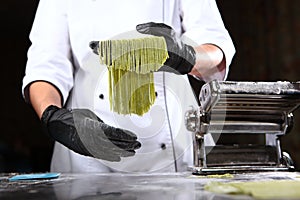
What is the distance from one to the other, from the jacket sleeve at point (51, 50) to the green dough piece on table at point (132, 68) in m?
0.28

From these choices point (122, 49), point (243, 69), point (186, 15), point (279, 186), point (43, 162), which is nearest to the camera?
point (279, 186)

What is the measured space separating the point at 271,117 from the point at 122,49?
1.53 feet

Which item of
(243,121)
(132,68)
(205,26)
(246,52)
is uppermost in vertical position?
(246,52)

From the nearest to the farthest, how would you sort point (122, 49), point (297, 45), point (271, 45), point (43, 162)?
point (122, 49)
point (297, 45)
point (271, 45)
point (43, 162)

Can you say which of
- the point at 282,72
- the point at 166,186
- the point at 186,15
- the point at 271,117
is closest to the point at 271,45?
the point at 282,72

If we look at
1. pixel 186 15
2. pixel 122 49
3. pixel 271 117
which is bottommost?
pixel 271 117

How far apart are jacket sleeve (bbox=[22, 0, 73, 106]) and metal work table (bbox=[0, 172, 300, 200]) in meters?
0.42

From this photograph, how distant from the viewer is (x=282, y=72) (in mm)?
3684

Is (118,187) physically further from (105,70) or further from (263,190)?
(105,70)

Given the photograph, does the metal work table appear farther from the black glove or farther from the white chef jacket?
the white chef jacket

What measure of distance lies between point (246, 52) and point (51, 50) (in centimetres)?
271

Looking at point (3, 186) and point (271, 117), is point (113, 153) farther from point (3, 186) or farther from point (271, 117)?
point (271, 117)

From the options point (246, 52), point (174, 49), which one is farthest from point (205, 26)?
point (246, 52)

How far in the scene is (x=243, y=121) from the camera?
4.34 ft
